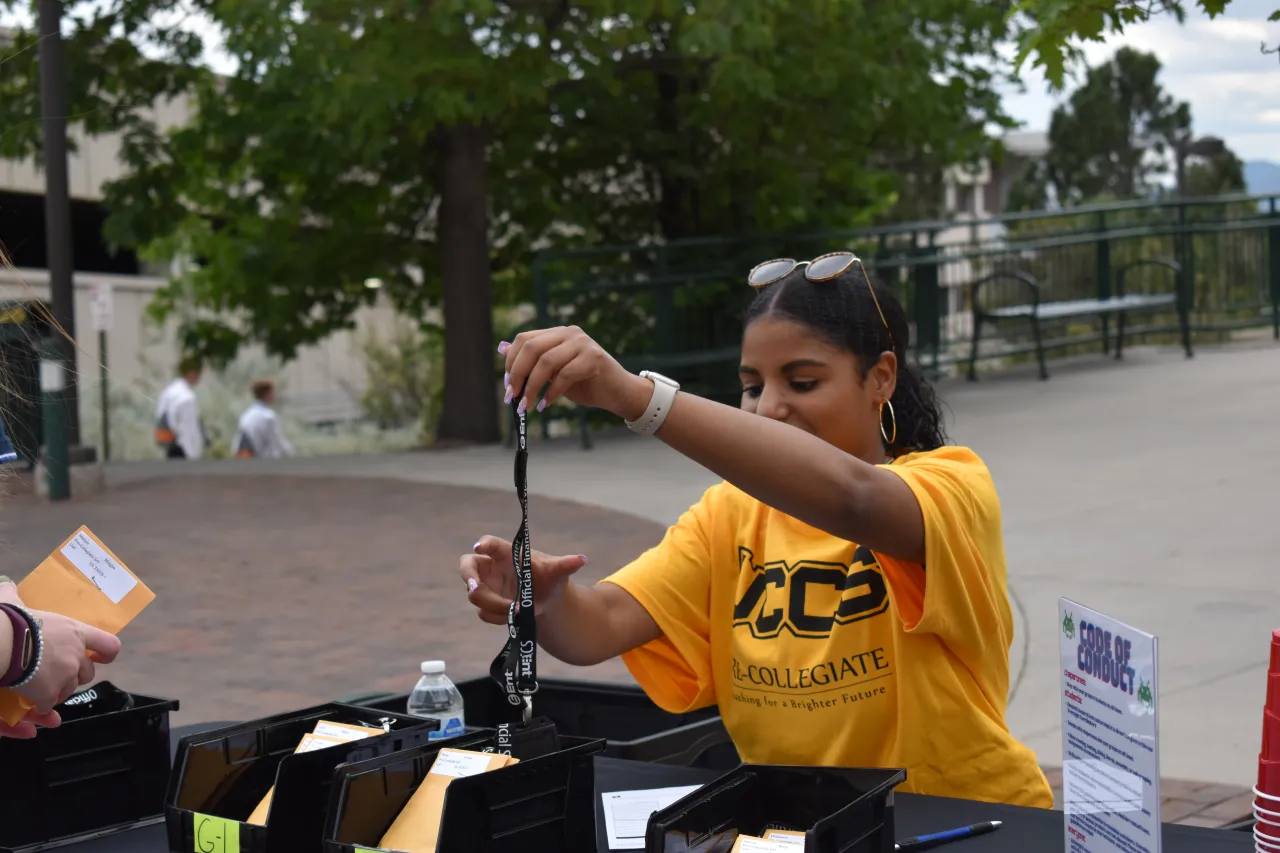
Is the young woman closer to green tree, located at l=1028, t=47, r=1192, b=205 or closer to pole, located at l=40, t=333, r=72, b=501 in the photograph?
pole, located at l=40, t=333, r=72, b=501

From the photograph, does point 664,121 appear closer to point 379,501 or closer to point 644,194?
point 644,194

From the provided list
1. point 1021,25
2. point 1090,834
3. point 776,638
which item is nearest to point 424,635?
point 776,638

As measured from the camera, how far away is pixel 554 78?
1152 cm

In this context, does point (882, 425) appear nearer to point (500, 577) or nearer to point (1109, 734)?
point (500, 577)

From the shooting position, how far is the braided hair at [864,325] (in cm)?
261

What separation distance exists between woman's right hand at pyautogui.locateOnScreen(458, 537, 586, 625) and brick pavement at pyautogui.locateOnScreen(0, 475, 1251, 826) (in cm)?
229

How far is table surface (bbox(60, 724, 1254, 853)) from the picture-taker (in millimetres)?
2168

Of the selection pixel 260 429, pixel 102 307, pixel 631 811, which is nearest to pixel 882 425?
pixel 631 811

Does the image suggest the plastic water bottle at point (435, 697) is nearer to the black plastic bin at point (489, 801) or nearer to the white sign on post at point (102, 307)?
the black plastic bin at point (489, 801)

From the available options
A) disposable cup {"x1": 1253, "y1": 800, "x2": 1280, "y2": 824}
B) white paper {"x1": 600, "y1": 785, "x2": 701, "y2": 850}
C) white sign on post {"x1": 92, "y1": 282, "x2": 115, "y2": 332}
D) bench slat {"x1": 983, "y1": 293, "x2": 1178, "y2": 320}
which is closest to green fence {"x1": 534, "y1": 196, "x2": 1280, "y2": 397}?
bench slat {"x1": 983, "y1": 293, "x2": 1178, "y2": 320}

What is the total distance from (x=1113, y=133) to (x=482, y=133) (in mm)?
31952

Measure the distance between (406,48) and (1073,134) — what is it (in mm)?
34301

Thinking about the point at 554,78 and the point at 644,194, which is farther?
the point at 644,194

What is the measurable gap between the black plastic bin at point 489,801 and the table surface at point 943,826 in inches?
7.5
